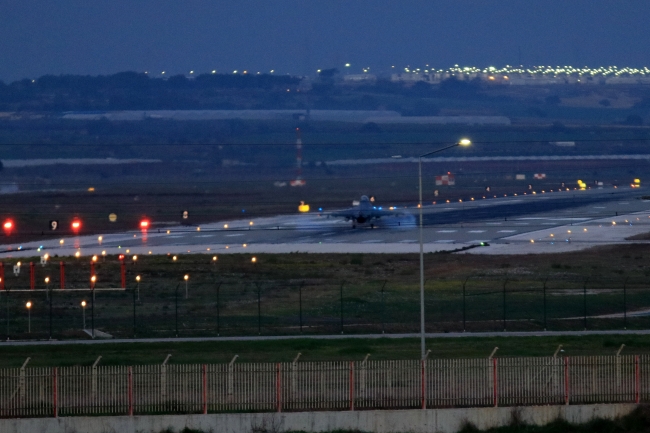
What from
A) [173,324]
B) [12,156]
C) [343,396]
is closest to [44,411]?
[343,396]

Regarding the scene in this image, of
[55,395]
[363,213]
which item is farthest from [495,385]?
[363,213]

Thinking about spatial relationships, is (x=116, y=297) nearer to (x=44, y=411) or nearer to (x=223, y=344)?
(x=223, y=344)

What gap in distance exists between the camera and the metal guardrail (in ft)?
96.3

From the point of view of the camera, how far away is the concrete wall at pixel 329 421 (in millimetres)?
28484

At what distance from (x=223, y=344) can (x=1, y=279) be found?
22.4m

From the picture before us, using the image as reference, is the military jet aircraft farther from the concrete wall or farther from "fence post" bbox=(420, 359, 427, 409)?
the concrete wall

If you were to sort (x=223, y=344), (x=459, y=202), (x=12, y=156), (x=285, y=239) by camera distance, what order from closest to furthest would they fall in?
(x=223, y=344) < (x=285, y=239) < (x=459, y=202) < (x=12, y=156)

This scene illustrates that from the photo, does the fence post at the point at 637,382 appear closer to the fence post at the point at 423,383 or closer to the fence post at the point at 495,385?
the fence post at the point at 495,385

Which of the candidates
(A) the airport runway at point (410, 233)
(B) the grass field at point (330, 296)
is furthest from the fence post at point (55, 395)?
(A) the airport runway at point (410, 233)

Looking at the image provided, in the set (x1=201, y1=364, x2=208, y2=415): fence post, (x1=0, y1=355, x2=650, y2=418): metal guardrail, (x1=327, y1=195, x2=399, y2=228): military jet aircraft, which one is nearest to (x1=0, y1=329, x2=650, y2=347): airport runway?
(x1=0, y1=355, x2=650, y2=418): metal guardrail

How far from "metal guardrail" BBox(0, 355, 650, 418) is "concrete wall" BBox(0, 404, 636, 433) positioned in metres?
0.42

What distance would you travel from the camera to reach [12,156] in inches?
6186

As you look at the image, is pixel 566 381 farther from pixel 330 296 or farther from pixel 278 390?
pixel 330 296

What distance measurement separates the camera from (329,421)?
2923 cm
